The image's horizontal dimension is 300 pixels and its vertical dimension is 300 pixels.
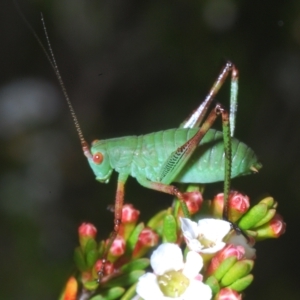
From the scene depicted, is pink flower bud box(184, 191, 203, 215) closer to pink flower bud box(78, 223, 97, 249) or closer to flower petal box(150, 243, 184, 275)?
flower petal box(150, 243, 184, 275)

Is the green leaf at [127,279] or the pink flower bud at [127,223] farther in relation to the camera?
the pink flower bud at [127,223]

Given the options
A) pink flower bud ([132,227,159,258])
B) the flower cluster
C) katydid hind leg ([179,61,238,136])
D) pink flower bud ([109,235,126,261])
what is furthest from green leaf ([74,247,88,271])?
katydid hind leg ([179,61,238,136])

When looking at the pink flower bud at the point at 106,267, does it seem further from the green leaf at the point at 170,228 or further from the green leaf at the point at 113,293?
the green leaf at the point at 170,228

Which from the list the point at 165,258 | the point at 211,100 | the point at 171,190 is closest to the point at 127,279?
the point at 165,258

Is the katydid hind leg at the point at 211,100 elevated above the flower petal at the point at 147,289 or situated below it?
above

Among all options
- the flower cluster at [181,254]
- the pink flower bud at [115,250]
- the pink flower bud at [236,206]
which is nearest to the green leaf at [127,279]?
the flower cluster at [181,254]

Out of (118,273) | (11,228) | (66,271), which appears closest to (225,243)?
(118,273)

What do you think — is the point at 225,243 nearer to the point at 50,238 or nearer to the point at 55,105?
the point at 50,238
